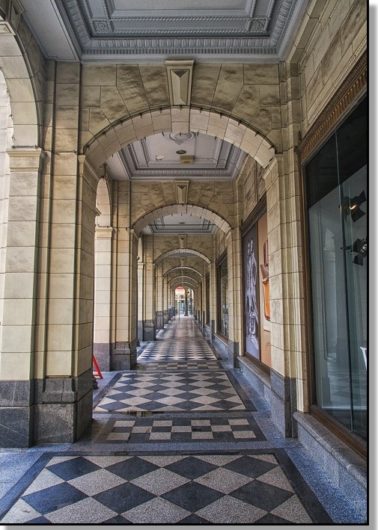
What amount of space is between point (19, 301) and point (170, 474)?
2.11 m

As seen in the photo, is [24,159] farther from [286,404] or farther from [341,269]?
[286,404]

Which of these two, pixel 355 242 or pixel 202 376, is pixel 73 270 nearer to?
pixel 355 242

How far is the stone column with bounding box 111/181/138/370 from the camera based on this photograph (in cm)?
771

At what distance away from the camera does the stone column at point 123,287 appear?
25.3 feet

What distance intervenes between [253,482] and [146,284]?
11.8 metres

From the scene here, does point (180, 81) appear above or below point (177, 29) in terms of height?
below

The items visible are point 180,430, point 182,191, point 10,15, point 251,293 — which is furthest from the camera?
point 182,191

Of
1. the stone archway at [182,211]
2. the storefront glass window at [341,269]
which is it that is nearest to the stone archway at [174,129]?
A: the storefront glass window at [341,269]

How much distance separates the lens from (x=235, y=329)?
780 centimetres

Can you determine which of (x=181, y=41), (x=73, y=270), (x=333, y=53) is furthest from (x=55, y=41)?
(x=333, y=53)

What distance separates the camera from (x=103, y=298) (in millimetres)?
7645

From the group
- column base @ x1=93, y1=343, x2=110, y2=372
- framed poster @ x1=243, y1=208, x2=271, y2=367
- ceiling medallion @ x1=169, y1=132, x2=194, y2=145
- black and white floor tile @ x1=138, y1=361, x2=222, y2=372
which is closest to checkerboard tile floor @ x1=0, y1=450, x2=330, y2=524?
framed poster @ x1=243, y1=208, x2=271, y2=367

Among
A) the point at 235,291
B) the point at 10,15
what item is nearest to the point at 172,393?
the point at 235,291

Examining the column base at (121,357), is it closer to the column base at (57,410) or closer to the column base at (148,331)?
the column base at (57,410)
